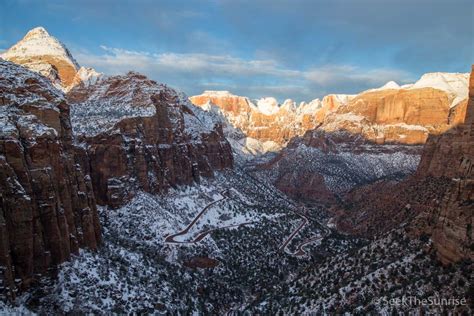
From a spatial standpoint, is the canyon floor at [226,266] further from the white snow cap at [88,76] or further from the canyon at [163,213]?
the white snow cap at [88,76]

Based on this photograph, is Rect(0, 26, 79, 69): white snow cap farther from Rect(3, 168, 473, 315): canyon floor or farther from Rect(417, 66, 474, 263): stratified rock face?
Rect(417, 66, 474, 263): stratified rock face

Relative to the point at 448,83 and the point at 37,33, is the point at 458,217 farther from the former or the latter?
the point at 448,83

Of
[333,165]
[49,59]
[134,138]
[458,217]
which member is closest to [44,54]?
[49,59]

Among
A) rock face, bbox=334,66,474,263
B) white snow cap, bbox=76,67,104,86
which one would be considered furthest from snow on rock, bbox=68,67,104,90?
rock face, bbox=334,66,474,263

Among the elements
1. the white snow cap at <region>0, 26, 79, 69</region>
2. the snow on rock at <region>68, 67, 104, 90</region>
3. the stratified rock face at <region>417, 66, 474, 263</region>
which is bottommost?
the stratified rock face at <region>417, 66, 474, 263</region>

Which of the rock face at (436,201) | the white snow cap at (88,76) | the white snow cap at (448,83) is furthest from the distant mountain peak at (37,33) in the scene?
the white snow cap at (448,83)

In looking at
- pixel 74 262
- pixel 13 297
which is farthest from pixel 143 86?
pixel 13 297
